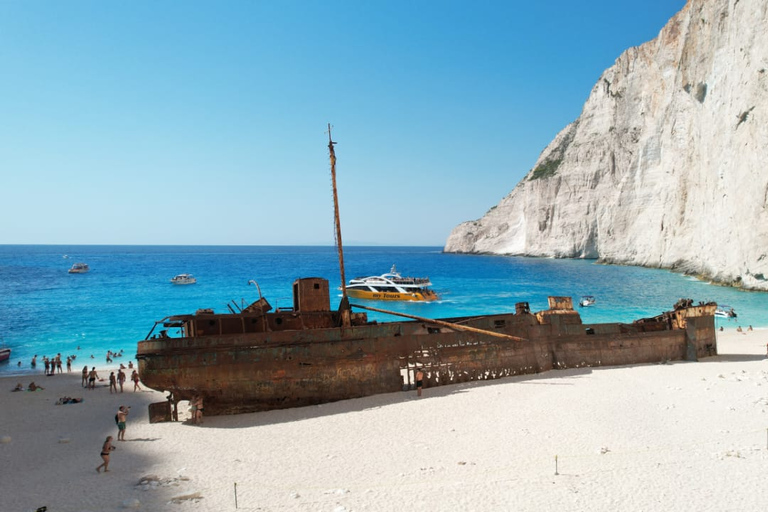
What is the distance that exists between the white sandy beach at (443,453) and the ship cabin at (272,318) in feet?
8.16

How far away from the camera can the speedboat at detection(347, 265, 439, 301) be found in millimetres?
49719

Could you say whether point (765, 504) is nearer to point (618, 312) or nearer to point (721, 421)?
point (721, 421)

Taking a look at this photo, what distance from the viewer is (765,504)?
725cm

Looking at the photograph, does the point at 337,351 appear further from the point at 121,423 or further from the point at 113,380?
the point at 113,380

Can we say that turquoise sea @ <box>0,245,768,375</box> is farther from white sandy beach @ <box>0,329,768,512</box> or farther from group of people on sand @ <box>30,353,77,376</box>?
white sandy beach @ <box>0,329,768,512</box>

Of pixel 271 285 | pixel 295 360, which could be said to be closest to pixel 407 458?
pixel 295 360

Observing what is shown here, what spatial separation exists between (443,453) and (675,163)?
62485mm

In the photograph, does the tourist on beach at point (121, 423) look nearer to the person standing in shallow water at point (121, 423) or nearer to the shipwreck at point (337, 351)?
the person standing in shallow water at point (121, 423)

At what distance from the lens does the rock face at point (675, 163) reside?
39625mm

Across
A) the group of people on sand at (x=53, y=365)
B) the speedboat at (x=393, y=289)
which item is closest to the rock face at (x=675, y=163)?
the speedboat at (x=393, y=289)

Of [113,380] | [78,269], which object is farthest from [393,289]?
[78,269]

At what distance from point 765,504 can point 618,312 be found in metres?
32.9

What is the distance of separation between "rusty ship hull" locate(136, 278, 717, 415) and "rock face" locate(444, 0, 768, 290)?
3079 cm

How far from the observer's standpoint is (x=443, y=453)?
387 inches
